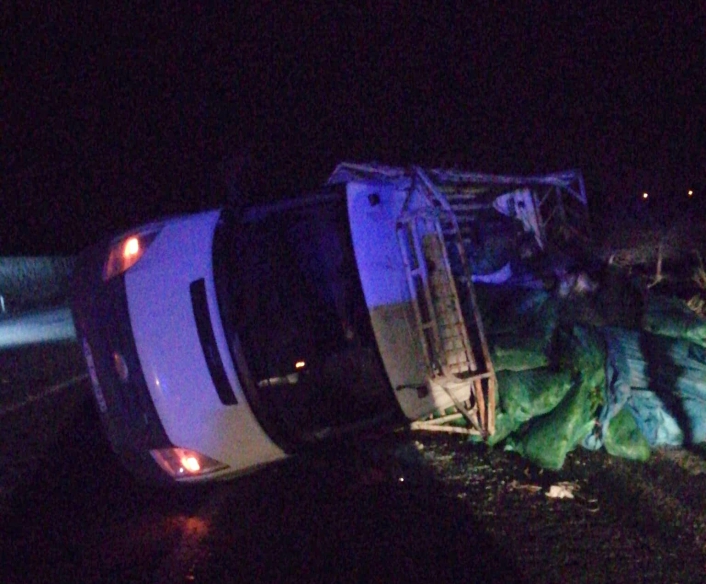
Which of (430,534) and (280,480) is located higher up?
(280,480)

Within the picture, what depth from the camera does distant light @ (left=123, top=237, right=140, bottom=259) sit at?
4785 mm

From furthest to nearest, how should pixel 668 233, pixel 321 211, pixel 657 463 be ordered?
pixel 668 233
pixel 657 463
pixel 321 211

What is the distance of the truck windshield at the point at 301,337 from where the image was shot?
172 inches

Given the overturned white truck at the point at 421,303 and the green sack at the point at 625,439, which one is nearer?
the overturned white truck at the point at 421,303

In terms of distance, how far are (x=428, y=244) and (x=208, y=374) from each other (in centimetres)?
202

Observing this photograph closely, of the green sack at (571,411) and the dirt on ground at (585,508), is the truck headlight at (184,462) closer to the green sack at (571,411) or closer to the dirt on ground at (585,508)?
the dirt on ground at (585,508)

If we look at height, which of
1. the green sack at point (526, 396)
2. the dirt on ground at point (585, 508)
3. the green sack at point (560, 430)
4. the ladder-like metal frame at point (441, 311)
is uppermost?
the ladder-like metal frame at point (441, 311)

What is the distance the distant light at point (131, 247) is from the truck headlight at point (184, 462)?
1446mm

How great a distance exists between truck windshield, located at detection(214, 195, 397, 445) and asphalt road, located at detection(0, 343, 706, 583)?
80 cm

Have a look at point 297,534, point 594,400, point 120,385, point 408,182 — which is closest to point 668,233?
point 594,400

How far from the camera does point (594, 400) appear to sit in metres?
5.36

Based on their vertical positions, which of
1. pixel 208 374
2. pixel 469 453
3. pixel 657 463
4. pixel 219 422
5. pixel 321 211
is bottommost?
pixel 657 463

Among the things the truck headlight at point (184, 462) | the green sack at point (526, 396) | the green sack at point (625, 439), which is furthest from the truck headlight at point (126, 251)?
the green sack at point (625, 439)

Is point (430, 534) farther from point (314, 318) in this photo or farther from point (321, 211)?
point (321, 211)
